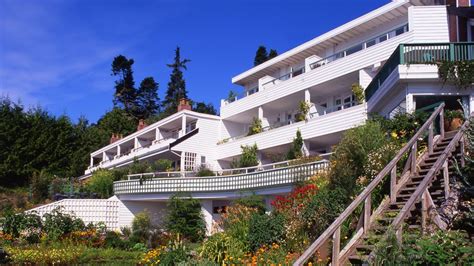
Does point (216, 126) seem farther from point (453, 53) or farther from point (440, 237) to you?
point (440, 237)

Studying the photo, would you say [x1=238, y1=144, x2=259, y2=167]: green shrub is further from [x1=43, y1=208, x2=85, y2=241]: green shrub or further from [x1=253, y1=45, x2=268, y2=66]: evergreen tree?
[x1=253, y1=45, x2=268, y2=66]: evergreen tree

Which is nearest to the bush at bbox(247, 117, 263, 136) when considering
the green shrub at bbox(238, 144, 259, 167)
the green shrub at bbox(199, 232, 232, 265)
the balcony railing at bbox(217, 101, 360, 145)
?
the balcony railing at bbox(217, 101, 360, 145)

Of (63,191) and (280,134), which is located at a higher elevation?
(280,134)

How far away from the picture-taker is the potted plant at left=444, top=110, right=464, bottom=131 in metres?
15.9

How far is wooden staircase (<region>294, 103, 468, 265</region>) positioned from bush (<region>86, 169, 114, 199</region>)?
Answer: 80.9 feet

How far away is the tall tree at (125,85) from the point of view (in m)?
71.8

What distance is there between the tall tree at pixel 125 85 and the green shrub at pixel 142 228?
145 feet

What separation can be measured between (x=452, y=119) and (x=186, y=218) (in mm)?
14366

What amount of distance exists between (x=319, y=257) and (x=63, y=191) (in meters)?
27.0

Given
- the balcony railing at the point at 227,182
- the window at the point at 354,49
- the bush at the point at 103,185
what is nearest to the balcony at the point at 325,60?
the window at the point at 354,49

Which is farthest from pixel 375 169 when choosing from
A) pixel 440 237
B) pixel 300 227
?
pixel 440 237

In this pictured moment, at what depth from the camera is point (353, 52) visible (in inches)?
1174

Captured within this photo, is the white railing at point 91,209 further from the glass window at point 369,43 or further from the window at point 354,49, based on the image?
the glass window at point 369,43

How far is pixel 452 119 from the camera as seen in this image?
53.9 feet
